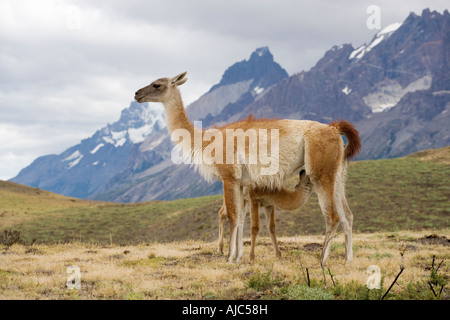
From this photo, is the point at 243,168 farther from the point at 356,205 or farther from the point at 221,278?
the point at 356,205

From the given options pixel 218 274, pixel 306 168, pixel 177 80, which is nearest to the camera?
pixel 218 274

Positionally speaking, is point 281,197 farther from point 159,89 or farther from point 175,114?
point 159,89

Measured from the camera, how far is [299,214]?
32625mm

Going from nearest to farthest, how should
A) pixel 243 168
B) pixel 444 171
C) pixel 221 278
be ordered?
pixel 221 278 < pixel 243 168 < pixel 444 171

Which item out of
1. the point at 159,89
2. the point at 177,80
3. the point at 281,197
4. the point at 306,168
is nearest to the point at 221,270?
the point at 281,197

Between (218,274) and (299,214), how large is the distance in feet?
80.3

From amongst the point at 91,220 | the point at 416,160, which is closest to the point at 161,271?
the point at 91,220

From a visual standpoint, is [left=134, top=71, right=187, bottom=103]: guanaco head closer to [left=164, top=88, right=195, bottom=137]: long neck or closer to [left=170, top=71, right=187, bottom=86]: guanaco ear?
[left=170, top=71, right=187, bottom=86]: guanaco ear

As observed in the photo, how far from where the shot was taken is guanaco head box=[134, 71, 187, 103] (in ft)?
38.8

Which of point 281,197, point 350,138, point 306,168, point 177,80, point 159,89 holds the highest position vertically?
point 177,80

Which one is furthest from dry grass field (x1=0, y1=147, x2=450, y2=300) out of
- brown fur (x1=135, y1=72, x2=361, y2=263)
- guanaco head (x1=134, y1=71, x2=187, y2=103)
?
guanaco head (x1=134, y1=71, x2=187, y2=103)

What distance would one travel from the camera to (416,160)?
1884 inches

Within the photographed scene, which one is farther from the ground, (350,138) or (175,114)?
(175,114)

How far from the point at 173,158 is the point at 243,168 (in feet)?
6.65
